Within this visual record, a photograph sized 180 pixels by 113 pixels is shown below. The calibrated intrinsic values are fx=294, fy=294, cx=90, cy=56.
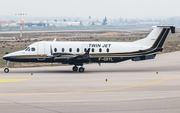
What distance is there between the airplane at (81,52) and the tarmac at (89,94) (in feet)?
11.2

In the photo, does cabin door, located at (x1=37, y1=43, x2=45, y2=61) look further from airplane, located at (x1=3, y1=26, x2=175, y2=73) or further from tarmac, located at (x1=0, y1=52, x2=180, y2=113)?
tarmac, located at (x1=0, y1=52, x2=180, y2=113)

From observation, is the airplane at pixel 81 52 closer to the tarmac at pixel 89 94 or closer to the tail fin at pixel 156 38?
the tail fin at pixel 156 38

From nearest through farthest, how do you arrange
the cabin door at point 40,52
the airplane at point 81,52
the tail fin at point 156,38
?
the airplane at point 81,52, the cabin door at point 40,52, the tail fin at point 156,38

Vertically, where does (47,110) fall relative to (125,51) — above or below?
below

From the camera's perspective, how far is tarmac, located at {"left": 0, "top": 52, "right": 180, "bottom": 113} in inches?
575

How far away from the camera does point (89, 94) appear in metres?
18.1

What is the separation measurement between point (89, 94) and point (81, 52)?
11.4 metres

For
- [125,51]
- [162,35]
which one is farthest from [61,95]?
[162,35]

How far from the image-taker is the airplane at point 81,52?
28.7 m

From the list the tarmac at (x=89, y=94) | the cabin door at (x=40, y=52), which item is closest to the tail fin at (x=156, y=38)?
the tarmac at (x=89, y=94)

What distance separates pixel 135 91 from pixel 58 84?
234 inches

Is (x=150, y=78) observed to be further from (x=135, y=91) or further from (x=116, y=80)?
(x=135, y=91)

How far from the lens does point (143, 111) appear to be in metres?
14.1

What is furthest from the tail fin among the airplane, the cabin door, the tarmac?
the cabin door
